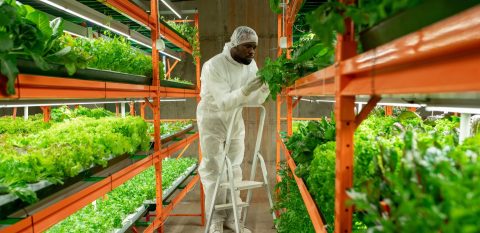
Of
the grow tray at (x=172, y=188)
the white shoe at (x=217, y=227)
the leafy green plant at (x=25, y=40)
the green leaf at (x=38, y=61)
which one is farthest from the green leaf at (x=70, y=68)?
the white shoe at (x=217, y=227)

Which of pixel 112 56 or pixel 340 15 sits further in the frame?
pixel 112 56

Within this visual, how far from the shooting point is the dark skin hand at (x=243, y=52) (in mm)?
5316

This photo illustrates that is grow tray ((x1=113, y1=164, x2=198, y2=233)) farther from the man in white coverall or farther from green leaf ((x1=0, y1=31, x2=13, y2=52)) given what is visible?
green leaf ((x1=0, y1=31, x2=13, y2=52))

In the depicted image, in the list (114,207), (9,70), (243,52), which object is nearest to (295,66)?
(9,70)

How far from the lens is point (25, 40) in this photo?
6.32 feet

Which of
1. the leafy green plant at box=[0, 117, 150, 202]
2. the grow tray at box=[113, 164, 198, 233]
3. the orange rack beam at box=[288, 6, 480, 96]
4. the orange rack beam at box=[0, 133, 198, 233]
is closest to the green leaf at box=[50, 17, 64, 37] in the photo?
the leafy green plant at box=[0, 117, 150, 202]

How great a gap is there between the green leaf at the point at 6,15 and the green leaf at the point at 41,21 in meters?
0.40

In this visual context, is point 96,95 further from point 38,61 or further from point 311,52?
point 311,52

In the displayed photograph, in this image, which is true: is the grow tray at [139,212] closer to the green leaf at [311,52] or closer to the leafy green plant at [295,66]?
the leafy green plant at [295,66]

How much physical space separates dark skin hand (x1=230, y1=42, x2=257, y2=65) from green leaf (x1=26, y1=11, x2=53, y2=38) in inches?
133

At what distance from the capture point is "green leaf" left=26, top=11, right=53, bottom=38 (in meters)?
2.11

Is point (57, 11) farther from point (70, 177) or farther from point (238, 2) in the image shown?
point (238, 2)

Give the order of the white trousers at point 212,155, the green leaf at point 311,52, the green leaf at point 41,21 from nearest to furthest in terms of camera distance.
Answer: the green leaf at point 41,21 → the green leaf at point 311,52 → the white trousers at point 212,155

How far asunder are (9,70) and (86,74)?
1001 mm
